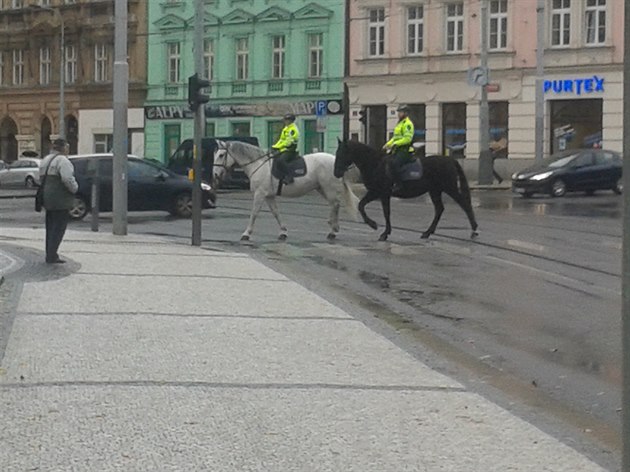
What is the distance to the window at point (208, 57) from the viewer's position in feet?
202

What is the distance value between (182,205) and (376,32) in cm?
2735

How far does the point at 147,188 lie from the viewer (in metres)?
30.5

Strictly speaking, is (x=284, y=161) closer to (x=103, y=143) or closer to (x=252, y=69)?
(x=252, y=69)

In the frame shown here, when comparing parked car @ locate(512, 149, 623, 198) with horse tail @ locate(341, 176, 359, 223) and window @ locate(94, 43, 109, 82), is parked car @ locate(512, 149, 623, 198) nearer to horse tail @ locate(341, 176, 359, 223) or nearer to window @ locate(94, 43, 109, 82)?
horse tail @ locate(341, 176, 359, 223)

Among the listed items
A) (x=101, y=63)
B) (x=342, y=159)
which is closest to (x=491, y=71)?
(x=101, y=63)

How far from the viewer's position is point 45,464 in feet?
23.2

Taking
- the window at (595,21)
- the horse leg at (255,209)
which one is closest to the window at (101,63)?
the window at (595,21)

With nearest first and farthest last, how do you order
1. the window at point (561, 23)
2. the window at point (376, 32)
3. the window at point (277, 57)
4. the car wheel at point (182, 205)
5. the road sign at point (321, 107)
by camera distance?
the car wheel at point (182, 205) < the window at point (561, 23) < the window at point (376, 32) < the road sign at point (321, 107) < the window at point (277, 57)

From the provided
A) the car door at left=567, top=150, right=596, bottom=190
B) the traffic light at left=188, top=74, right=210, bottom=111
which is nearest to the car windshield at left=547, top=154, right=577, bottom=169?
the car door at left=567, top=150, right=596, bottom=190

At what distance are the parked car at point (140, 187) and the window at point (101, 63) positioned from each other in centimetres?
3452

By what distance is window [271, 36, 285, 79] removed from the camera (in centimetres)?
5928

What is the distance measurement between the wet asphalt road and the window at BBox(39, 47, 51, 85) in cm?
3563

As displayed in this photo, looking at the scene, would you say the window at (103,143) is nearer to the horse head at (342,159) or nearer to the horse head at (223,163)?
the horse head at (223,163)

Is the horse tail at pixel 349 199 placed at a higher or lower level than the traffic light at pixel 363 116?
lower
